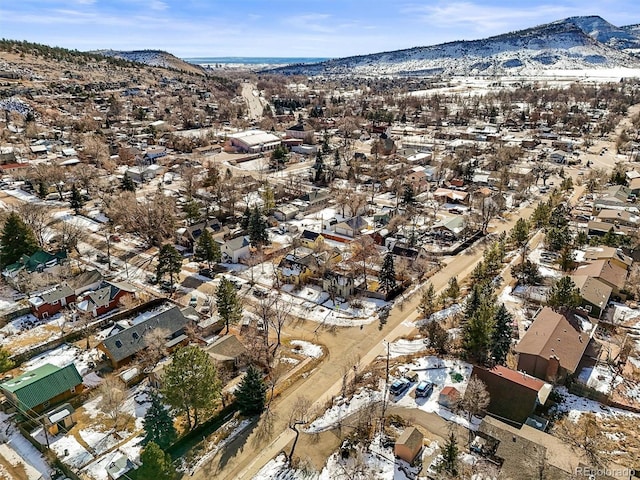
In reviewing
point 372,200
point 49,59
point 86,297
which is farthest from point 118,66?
point 86,297

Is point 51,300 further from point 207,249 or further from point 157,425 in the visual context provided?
point 157,425

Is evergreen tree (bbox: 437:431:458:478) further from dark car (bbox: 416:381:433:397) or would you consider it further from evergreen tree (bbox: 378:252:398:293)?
evergreen tree (bbox: 378:252:398:293)

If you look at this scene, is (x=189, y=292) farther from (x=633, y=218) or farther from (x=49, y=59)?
(x=49, y=59)

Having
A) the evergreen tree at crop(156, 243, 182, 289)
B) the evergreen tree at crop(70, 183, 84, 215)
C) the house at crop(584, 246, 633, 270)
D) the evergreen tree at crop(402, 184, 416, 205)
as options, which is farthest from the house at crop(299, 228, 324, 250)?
the evergreen tree at crop(70, 183, 84, 215)

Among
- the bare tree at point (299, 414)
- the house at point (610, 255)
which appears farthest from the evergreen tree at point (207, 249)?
the house at point (610, 255)

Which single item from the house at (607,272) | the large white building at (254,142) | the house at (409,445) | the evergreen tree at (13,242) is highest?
the large white building at (254,142)

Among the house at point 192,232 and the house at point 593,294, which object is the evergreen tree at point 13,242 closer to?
the house at point 192,232

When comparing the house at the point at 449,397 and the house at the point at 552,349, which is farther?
the house at the point at 552,349
